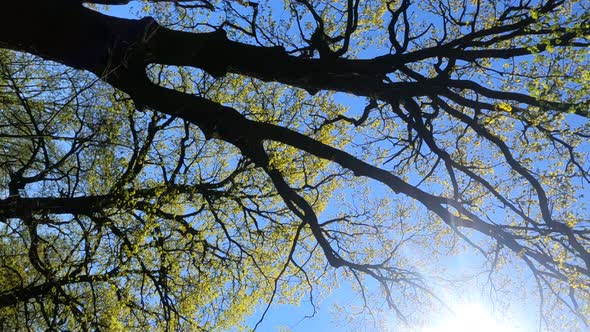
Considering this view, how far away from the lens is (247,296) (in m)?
10.8

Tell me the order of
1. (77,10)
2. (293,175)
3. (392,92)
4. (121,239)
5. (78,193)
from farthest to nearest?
(293,175), (78,193), (121,239), (392,92), (77,10)

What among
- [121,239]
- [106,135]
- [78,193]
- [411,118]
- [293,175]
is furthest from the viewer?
[293,175]

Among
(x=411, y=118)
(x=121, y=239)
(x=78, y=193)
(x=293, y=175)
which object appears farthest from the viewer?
(x=293, y=175)

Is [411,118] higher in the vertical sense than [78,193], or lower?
lower

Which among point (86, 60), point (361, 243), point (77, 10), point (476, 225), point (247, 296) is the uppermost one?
point (77, 10)

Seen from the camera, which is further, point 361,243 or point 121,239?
point 361,243

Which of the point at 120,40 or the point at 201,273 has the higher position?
the point at 120,40

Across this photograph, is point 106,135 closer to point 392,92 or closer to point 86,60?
point 86,60

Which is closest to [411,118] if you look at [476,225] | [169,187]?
[476,225]

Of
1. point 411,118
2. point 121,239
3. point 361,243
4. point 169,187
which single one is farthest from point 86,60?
point 361,243

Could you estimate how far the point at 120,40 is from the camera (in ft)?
22.0

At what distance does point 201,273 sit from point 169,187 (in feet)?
7.68

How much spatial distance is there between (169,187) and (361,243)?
5178mm

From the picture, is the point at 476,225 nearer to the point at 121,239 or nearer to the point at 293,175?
the point at 293,175
